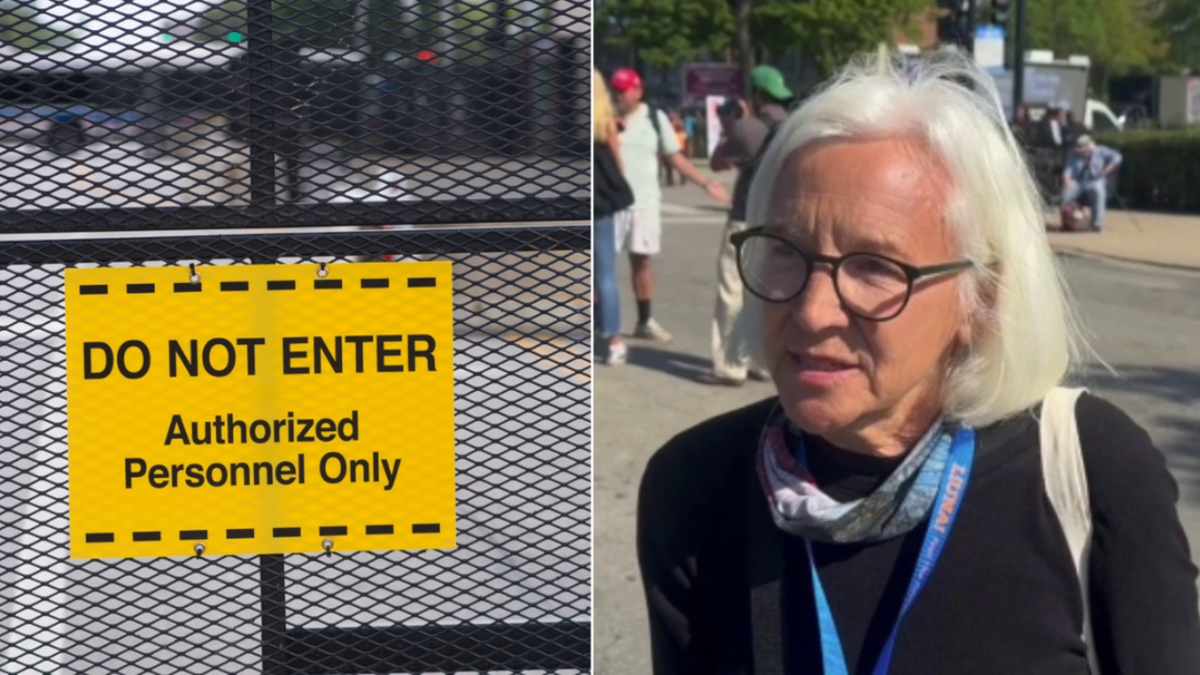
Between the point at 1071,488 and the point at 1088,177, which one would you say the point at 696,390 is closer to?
the point at 1071,488

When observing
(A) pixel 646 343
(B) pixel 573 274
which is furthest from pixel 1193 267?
(B) pixel 573 274

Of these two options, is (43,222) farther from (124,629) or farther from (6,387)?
(124,629)

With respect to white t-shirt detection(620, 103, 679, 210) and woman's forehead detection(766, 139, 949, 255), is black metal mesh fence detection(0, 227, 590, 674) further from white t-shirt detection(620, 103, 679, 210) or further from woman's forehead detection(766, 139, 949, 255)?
white t-shirt detection(620, 103, 679, 210)

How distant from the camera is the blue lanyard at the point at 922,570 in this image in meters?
1.80

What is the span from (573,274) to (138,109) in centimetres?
65

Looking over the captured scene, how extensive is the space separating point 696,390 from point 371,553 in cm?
679

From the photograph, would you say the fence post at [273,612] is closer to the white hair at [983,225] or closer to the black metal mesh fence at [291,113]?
the black metal mesh fence at [291,113]

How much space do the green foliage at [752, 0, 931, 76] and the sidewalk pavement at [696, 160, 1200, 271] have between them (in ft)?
69.0

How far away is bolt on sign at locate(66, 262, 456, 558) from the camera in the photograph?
84.2 inches

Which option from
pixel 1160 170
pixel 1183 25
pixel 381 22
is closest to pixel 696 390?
pixel 381 22

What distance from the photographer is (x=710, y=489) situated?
1.98 metres

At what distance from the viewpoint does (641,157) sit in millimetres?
10141

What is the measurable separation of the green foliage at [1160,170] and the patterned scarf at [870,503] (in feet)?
72.9

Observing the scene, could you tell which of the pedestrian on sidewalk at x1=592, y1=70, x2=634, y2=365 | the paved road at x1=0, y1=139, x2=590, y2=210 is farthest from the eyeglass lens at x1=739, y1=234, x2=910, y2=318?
the pedestrian on sidewalk at x1=592, y1=70, x2=634, y2=365
